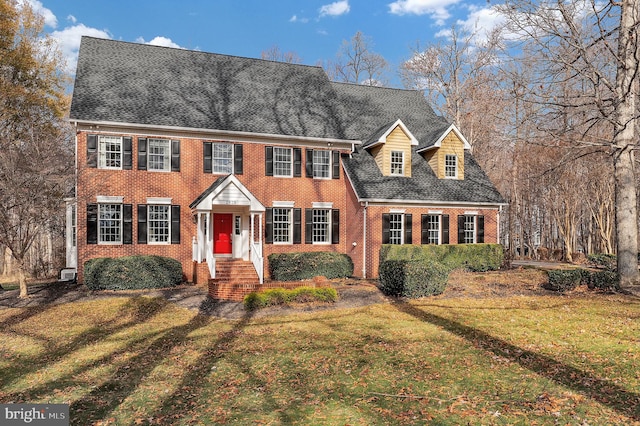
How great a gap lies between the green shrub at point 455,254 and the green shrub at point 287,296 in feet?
19.8

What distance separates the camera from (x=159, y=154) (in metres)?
19.2

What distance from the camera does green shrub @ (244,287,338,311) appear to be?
13625 millimetres

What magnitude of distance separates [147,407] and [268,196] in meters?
14.5

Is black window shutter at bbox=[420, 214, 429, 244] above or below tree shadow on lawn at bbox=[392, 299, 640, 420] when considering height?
above

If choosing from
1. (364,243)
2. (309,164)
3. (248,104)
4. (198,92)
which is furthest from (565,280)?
(198,92)

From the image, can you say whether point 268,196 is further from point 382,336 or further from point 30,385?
point 30,385

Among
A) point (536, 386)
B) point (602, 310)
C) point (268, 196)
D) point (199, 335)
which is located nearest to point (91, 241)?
point (268, 196)

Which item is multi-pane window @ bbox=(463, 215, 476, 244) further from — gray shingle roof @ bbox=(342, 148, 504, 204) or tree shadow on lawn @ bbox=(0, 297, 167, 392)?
tree shadow on lawn @ bbox=(0, 297, 167, 392)

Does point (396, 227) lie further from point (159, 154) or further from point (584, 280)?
point (159, 154)

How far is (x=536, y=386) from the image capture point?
6.97 metres

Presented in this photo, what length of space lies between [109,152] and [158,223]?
3.53 m

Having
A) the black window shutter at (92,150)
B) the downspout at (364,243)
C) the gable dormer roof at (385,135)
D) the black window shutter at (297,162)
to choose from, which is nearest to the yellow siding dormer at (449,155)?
the gable dormer roof at (385,135)

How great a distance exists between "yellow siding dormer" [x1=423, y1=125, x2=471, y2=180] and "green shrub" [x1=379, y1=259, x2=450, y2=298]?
362 inches

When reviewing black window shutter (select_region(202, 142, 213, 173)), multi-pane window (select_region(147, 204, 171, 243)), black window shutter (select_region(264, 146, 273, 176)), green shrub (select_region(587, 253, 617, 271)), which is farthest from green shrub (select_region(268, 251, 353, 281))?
green shrub (select_region(587, 253, 617, 271))
